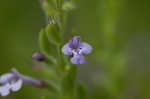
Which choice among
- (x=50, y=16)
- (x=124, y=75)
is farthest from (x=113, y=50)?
(x=50, y=16)

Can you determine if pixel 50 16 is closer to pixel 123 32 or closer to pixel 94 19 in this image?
pixel 123 32

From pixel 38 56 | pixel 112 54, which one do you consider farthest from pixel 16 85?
pixel 112 54

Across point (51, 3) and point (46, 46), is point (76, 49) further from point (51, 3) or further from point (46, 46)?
point (51, 3)

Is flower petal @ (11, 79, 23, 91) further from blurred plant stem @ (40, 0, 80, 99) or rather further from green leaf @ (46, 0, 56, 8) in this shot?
green leaf @ (46, 0, 56, 8)

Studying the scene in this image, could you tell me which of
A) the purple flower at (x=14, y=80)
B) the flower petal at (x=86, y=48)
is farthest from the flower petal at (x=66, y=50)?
the purple flower at (x=14, y=80)

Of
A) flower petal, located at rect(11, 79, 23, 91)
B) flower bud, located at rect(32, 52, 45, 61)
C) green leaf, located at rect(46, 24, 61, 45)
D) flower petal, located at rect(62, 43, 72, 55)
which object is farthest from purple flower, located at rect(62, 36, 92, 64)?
flower petal, located at rect(11, 79, 23, 91)
